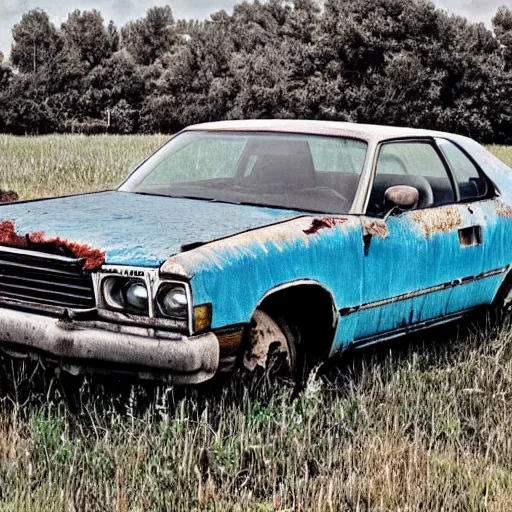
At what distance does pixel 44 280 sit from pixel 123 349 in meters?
0.61

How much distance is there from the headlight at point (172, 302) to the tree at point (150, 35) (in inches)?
3594

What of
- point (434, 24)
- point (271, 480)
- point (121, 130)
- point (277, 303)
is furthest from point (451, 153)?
point (121, 130)

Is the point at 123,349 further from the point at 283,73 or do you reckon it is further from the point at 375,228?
the point at 283,73

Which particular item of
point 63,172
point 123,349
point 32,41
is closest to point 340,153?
point 123,349

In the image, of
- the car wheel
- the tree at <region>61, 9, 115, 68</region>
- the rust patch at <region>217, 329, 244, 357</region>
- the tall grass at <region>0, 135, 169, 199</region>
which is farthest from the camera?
the tree at <region>61, 9, 115, 68</region>

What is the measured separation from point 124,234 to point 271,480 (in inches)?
49.6

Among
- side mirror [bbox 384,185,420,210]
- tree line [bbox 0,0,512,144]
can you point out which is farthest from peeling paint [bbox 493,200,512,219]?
tree line [bbox 0,0,512,144]

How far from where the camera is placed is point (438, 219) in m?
5.18

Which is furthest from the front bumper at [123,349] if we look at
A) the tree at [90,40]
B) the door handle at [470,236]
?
the tree at [90,40]

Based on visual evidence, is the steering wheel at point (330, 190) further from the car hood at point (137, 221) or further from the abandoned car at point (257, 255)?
the car hood at point (137, 221)

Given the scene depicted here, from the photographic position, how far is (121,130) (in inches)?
2881

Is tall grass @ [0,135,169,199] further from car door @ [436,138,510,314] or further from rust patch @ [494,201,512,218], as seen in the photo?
rust patch @ [494,201,512,218]

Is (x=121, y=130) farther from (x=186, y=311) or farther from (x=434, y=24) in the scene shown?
(x=186, y=311)

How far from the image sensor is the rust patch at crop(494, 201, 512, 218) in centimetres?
577
